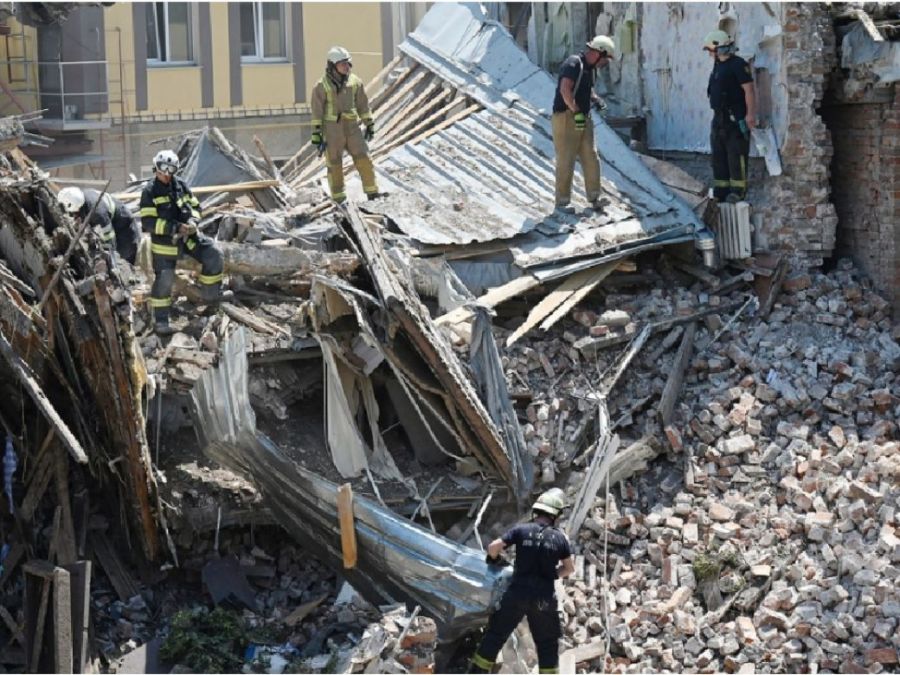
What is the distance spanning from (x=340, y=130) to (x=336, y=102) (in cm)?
27

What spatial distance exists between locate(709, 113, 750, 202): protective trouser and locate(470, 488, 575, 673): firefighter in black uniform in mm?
4882

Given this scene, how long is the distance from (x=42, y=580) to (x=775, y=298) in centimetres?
668

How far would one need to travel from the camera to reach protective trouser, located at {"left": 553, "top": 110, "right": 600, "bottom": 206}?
1421cm

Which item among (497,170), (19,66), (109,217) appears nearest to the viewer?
(109,217)

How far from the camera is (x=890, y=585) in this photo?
1066 centimetres

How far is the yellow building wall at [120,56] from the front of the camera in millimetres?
23953

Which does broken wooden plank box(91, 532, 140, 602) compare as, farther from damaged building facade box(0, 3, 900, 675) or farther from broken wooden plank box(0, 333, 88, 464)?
broken wooden plank box(0, 333, 88, 464)

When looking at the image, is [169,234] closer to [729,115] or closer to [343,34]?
[729,115]

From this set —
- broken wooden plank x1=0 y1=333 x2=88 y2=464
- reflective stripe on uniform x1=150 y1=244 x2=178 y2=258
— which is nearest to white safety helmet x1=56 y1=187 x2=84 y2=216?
reflective stripe on uniform x1=150 y1=244 x2=178 y2=258

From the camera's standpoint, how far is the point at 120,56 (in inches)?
947

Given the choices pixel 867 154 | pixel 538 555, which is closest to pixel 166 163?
pixel 538 555

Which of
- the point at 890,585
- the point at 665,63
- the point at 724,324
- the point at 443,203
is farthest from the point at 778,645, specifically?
the point at 665,63

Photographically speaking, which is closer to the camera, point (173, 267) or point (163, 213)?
point (163, 213)

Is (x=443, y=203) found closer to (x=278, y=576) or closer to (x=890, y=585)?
(x=278, y=576)
